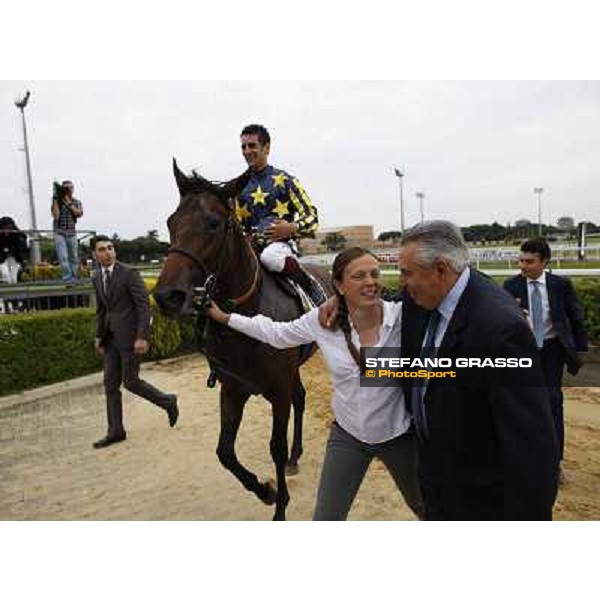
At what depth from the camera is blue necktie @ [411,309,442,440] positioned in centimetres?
177

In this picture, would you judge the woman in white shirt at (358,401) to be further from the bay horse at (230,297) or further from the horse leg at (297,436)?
the horse leg at (297,436)

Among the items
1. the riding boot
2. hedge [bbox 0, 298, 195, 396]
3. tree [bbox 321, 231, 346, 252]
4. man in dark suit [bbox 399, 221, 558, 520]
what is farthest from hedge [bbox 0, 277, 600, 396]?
man in dark suit [bbox 399, 221, 558, 520]

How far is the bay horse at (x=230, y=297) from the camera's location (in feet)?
8.52

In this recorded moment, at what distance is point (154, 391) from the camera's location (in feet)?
16.0

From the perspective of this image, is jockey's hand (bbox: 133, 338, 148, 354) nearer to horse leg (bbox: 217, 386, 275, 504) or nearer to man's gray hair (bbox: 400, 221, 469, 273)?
horse leg (bbox: 217, 386, 275, 504)

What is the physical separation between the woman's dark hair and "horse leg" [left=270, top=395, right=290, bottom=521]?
3.92 ft

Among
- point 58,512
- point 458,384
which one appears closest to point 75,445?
point 58,512

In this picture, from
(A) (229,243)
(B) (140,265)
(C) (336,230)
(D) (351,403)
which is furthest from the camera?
(B) (140,265)

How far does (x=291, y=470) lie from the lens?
4.12 meters

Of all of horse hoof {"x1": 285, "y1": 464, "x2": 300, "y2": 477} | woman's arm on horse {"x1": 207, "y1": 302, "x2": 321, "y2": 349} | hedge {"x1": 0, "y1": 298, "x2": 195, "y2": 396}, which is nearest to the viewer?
woman's arm on horse {"x1": 207, "y1": 302, "x2": 321, "y2": 349}

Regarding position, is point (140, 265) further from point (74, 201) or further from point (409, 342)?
point (409, 342)

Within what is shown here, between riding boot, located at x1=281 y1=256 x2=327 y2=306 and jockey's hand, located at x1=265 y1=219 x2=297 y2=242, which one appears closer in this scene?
jockey's hand, located at x1=265 y1=219 x2=297 y2=242

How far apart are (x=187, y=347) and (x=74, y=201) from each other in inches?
160

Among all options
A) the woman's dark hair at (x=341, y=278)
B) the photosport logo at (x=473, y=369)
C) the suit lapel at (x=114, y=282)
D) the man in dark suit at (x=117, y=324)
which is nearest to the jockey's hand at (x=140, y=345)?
the man in dark suit at (x=117, y=324)
